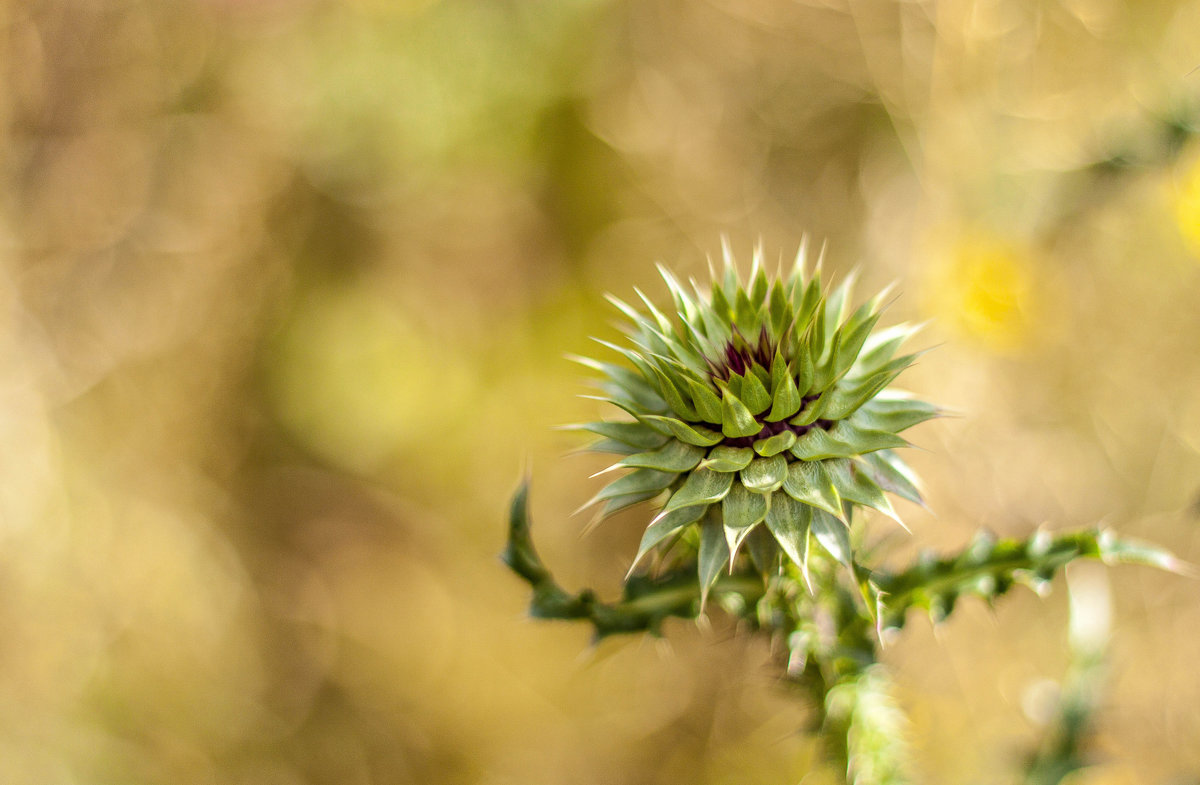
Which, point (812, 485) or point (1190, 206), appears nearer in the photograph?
point (812, 485)

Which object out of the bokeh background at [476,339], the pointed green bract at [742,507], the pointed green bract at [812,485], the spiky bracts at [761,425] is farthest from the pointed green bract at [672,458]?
the bokeh background at [476,339]

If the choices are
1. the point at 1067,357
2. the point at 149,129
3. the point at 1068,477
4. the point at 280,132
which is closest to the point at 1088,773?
the point at 1068,477

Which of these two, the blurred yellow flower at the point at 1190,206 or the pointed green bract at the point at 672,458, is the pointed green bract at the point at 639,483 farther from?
the blurred yellow flower at the point at 1190,206

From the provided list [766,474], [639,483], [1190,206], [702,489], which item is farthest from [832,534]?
[1190,206]

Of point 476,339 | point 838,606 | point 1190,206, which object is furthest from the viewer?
point 476,339

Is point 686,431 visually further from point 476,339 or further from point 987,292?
point 987,292

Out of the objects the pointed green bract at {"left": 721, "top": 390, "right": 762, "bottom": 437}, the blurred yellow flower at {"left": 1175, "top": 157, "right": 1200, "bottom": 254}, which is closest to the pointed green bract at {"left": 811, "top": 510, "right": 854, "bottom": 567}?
the pointed green bract at {"left": 721, "top": 390, "right": 762, "bottom": 437}

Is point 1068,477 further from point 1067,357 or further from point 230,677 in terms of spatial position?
point 230,677
